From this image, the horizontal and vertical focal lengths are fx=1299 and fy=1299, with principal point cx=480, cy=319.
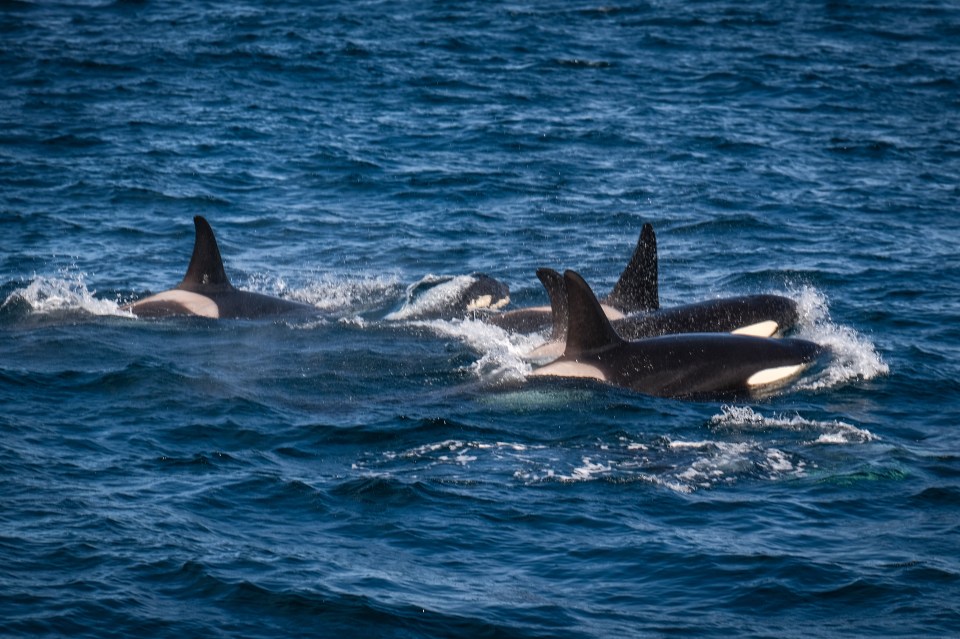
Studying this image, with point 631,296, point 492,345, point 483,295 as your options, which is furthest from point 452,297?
point 631,296

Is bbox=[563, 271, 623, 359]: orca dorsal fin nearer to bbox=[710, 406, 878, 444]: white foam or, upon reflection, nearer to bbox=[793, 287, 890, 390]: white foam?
bbox=[710, 406, 878, 444]: white foam

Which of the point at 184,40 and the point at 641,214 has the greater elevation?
the point at 184,40

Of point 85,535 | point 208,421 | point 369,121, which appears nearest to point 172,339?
point 208,421

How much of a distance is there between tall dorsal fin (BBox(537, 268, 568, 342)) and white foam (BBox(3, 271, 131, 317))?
6.25 m


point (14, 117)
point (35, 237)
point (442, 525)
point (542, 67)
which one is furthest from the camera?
point (542, 67)

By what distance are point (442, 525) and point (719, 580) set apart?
241 cm

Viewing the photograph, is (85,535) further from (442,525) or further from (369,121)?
(369,121)

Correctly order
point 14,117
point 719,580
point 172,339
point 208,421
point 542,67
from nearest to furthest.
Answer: point 719,580, point 208,421, point 172,339, point 14,117, point 542,67

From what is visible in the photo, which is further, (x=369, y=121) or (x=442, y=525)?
(x=369, y=121)

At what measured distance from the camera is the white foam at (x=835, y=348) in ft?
51.2

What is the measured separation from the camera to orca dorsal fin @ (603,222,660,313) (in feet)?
59.6

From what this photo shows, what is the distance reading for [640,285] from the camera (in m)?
18.3

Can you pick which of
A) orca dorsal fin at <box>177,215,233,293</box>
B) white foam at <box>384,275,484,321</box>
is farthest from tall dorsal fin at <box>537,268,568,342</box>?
orca dorsal fin at <box>177,215,233,293</box>

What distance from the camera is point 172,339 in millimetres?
17297
